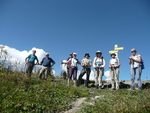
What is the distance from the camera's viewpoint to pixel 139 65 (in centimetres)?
748

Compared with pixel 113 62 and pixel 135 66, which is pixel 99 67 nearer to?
pixel 113 62

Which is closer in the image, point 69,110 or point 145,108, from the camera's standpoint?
point 145,108

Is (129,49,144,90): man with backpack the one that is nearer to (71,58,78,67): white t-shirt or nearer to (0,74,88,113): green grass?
(71,58,78,67): white t-shirt

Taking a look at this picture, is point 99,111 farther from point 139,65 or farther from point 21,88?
point 139,65

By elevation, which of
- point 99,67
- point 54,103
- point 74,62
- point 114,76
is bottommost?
point 54,103

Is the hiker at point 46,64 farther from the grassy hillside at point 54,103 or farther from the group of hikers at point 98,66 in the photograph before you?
the grassy hillside at point 54,103

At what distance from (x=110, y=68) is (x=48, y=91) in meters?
4.33

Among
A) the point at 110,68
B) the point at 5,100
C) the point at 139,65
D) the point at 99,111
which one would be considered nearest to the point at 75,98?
the point at 99,111

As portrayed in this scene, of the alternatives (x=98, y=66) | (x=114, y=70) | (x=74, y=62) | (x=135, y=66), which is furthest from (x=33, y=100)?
(x=135, y=66)

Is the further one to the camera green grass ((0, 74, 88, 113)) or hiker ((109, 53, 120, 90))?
hiker ((109, 53, 120, 90))

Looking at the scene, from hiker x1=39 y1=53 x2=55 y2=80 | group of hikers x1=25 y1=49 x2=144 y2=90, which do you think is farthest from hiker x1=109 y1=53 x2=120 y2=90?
hiker x1=39 y1=53 x2=55 y2=80

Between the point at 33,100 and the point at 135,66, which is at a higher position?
the point at 135,66

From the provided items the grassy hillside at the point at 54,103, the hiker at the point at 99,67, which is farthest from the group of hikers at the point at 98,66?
the grassy hillside at the point at 54,103

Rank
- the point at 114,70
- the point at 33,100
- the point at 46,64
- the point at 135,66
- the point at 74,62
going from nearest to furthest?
the point at 33,100
the point at 135,66
the point at 114,70
the point at 74,62
the point at 46,64
